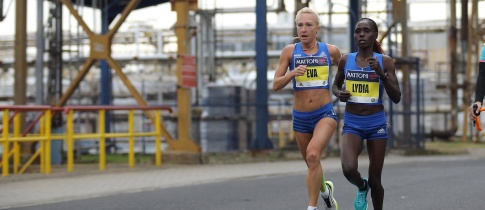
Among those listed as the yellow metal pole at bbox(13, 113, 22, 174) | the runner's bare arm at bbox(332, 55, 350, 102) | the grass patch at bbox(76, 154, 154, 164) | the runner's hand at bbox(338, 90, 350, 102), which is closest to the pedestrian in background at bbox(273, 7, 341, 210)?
the runner's bare arm at bbox(332, 55, 350, 102)

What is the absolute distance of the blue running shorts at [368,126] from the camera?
8.34m

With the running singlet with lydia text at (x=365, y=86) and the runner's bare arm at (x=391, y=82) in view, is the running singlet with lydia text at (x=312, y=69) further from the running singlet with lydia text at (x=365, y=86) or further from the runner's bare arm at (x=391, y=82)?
the runner's bare arm at (x=391, y=82)

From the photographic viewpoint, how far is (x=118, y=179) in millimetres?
16000

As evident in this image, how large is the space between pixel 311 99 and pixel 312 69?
0.27 meters

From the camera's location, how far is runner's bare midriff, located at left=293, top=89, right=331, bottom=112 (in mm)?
9008

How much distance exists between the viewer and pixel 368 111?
835 cm

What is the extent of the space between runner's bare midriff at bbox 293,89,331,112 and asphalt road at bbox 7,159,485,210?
2052mm

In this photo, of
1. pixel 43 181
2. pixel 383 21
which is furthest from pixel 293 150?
pixel 43 181

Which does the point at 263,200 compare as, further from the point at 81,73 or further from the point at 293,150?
the point at 293,150

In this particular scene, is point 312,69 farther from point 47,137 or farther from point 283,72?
point 47,137

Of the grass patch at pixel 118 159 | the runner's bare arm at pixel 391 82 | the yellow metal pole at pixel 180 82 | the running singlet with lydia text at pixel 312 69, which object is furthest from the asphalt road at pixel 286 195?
the grass patch at pixel 118 159

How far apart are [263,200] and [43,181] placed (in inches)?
195

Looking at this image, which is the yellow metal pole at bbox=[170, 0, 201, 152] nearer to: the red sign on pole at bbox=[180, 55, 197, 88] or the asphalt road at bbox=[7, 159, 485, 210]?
the red sign on pole at bbox=[180, 55, 197, 88]

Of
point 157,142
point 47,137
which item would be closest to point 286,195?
point 47,137
